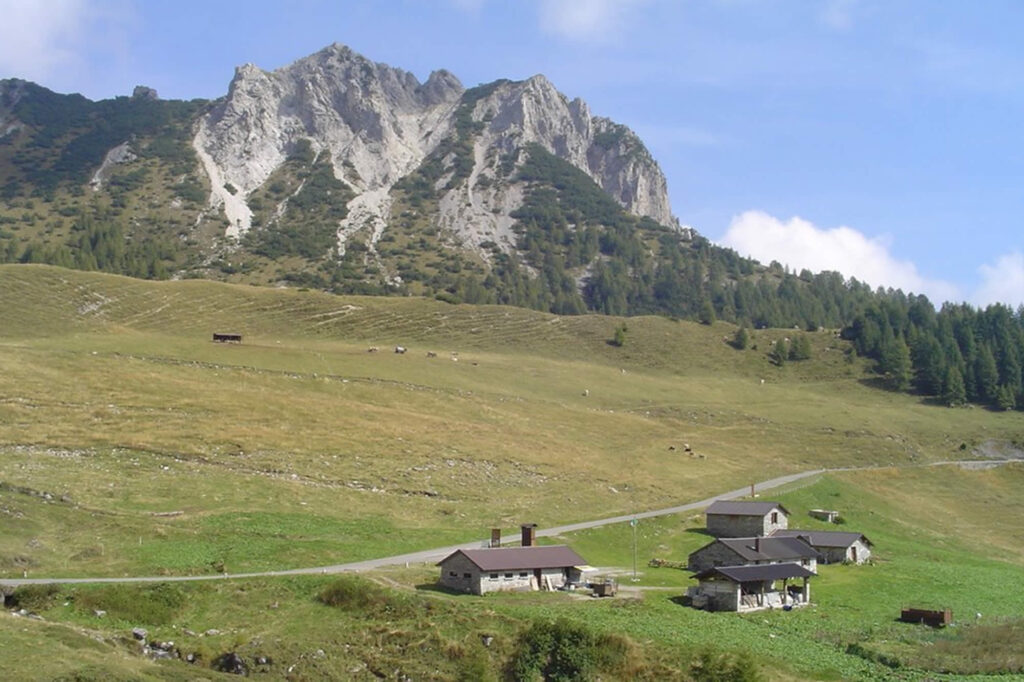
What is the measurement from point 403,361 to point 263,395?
119ft

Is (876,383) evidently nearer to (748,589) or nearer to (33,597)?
(748,589)

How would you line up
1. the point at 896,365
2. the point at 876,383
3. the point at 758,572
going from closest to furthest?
the point at 758,572, the point at 876,383, the point at 896,365

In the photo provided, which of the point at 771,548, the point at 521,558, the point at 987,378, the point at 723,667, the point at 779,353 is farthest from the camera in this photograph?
the point at 779,353

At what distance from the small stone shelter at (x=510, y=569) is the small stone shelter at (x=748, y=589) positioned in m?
6.78

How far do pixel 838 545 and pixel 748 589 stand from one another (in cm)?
1772

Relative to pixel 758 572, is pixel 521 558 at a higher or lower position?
lower

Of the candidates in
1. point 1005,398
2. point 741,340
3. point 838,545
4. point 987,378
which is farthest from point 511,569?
point 741,340

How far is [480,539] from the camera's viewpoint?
62781mm

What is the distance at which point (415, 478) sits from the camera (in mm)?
75125

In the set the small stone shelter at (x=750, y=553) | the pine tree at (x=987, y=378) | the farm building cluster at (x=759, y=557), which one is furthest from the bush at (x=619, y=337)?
the small stone shelter at (x=750, y=553)

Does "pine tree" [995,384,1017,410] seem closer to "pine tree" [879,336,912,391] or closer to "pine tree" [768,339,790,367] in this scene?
"pine tree" [879,336,912,391]

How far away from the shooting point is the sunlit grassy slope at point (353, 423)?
5881 cm

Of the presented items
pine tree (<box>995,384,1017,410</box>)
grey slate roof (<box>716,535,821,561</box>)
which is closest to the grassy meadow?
grey slate roof (<box>716,535,821,561</box>)

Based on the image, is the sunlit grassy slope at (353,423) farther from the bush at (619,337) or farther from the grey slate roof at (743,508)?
the grey slate roof at (743,508)
